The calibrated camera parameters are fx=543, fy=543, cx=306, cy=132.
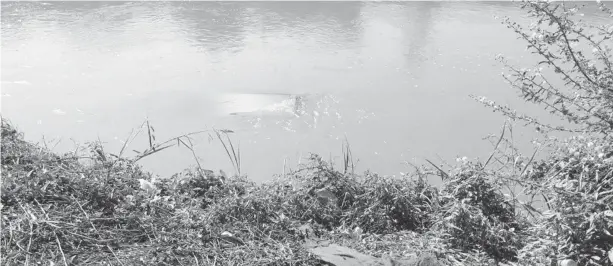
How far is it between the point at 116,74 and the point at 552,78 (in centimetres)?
377

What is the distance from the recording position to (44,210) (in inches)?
83.0

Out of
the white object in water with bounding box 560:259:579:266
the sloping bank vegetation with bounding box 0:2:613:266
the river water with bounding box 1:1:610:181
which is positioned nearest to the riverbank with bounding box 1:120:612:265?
the sloping bank vegetation with bounding box 0:2:613:266

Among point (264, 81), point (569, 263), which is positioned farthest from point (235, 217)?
point (264, 81)

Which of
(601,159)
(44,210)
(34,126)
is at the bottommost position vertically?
(34,126)

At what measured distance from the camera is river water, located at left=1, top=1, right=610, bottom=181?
12.1 ft

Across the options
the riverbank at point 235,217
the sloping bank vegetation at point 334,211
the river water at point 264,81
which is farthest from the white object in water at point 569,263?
the river water at point 264,81

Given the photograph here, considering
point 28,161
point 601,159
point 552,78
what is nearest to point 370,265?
point 601,159

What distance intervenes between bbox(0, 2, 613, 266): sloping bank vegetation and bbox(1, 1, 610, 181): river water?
0.84 metres

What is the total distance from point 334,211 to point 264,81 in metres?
2.43

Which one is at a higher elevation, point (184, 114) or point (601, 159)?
point (601, 159)

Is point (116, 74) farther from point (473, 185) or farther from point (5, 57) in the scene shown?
point (473, 185)

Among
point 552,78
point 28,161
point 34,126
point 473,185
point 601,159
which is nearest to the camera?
point 601,159

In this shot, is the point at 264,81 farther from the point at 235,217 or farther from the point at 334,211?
the point at 235,217

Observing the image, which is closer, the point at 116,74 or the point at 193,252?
the point at 193,252
